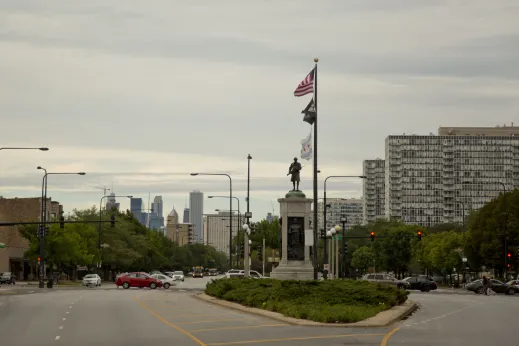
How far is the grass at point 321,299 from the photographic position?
3512 centimetres

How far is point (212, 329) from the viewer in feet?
103

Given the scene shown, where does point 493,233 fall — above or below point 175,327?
above

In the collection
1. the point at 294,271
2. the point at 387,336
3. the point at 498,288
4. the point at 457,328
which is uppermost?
the point at 294,271

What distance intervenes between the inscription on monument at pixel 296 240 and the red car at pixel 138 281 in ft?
108

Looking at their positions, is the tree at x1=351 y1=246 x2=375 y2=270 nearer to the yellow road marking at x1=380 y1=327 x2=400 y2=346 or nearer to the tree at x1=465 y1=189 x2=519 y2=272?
the tree at x1=465 y1=189 x2=519 y2=272

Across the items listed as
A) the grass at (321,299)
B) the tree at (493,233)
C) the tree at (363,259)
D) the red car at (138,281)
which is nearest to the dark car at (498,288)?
the tree at (493,233)

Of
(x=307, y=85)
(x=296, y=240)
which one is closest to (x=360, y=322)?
(x=307, y=85)

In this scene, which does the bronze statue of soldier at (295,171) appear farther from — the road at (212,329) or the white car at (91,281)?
the white car at (91,281)

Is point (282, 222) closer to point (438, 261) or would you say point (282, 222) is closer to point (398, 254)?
point (438, 261)

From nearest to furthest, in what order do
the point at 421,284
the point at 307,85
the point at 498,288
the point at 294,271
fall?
the point at 307,85, the point at 294,271, the point at 498,288, the point at 421,284

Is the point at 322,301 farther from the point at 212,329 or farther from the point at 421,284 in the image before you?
the point at 421,284

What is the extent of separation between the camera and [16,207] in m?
150

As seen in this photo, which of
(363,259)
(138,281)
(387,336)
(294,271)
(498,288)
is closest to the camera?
(387,336)

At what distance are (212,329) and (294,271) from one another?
24.5 metres
